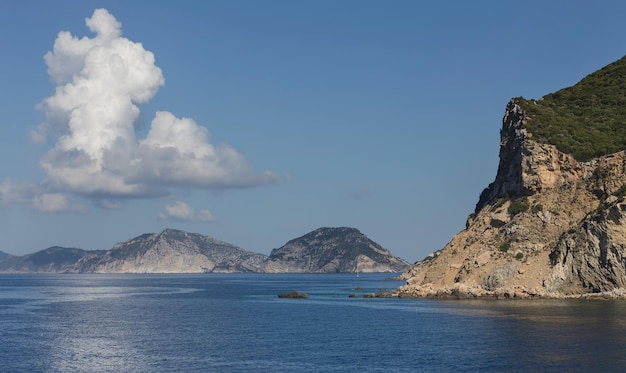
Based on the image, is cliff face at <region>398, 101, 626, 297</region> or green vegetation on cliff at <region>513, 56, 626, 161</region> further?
green vegetation on cliff at <region>513, 56, 626, 161</region>

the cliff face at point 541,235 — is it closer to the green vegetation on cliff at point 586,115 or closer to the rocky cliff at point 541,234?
the rocky cliff at point 541,234

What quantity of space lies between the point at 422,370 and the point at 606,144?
101 meters

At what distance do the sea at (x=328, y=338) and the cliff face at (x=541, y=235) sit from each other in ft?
28.1

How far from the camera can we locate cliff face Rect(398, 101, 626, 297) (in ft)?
412

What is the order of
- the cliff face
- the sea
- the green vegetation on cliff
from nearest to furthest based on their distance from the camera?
1. the sea
2. the cliff face
3. the green vegetation on cliff

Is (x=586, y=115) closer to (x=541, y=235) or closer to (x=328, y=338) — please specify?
(x=541, y=235)

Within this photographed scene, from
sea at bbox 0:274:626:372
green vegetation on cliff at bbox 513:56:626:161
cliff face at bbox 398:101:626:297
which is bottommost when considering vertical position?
sea at bbox 0:274:626:372

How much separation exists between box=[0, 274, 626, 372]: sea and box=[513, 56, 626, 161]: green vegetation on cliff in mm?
40877

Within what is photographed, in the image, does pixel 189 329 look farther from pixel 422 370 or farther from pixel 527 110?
pixel 527 110

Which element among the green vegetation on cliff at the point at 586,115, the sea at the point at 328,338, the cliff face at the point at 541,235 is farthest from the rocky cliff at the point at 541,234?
the sea at the point at 328,338

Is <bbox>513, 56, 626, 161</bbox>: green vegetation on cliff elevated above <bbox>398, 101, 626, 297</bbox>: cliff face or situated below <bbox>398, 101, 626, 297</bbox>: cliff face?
above

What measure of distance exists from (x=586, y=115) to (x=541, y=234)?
132 feet

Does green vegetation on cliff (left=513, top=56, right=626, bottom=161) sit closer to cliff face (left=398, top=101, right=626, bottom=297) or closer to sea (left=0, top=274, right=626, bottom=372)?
cliff face (left=398, top=101, right=626, bottom=297)

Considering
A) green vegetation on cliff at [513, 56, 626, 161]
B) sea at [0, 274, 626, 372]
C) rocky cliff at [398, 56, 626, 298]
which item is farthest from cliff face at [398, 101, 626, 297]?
sea at [0, 274, 626, 372]
